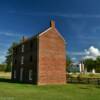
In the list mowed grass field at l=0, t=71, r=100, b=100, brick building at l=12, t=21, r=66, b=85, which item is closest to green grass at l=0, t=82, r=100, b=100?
mowed grass field at l=0, t=71, r=100, b=100

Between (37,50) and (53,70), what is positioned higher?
(37,50)

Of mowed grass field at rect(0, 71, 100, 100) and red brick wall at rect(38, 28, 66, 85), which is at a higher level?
red brick wall at rect(38, 28, 66, 85)

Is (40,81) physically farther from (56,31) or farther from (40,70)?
(56,31)

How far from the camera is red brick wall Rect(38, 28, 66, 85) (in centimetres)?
4484

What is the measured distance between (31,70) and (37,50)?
5102 millimetres

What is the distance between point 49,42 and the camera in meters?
46.3

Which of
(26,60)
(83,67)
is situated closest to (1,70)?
(83,67)

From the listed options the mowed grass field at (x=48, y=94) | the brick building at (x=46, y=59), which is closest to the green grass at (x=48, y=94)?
the mowed grass field at (x=48, y=94)

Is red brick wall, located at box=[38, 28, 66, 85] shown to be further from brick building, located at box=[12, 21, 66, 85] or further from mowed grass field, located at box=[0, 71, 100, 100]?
mowed grass field, located at box=[0, 71, 100, 100]

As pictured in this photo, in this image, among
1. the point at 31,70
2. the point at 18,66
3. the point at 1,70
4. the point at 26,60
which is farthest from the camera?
the point at 1,70

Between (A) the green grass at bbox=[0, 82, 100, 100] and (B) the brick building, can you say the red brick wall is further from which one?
(A) the green grass at bbox=[0, 82, 100, 100]

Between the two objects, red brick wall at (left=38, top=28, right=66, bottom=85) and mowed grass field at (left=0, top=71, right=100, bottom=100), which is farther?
red brick wall at (left=38, top=28, right=66, bottom=85)

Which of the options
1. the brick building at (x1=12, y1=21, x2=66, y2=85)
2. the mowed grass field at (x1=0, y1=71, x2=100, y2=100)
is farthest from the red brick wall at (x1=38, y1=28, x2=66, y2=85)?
the mowed grass field at (x1=0, y1=71, x2=100, y2=100)

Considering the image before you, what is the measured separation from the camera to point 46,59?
45469 millimetres
